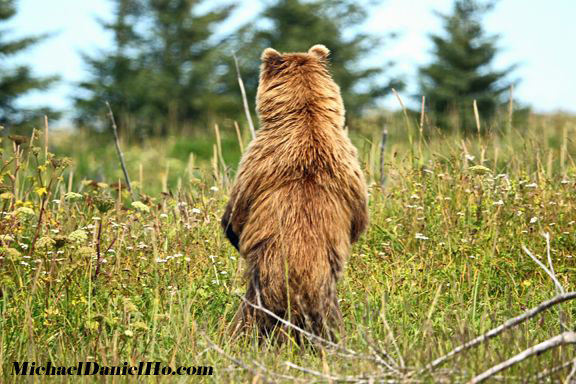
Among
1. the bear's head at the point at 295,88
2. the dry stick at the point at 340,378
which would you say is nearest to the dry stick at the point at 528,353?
the dry stick at the point at 340,378

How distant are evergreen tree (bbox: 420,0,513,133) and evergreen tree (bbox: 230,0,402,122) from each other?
6.41 feet

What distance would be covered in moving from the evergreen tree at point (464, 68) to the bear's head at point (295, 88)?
2110 centimetres

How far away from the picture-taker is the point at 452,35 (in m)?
26.4

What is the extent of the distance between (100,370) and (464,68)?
945 inches

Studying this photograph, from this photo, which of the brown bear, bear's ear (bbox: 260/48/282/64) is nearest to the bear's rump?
the brown bear

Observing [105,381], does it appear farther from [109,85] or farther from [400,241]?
[109,85]

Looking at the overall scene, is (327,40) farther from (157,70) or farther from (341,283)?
(341,283)

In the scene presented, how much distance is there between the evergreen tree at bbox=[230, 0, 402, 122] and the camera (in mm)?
25469

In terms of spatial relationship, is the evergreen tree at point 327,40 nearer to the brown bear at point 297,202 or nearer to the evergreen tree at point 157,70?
the evergreen tree at point 157,70

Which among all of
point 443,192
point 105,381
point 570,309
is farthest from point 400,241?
point 105,381

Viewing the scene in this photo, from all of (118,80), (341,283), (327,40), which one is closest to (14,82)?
(118,80)

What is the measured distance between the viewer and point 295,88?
4.72m

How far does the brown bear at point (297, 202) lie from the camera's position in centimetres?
429

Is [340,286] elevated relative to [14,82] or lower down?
lower down
